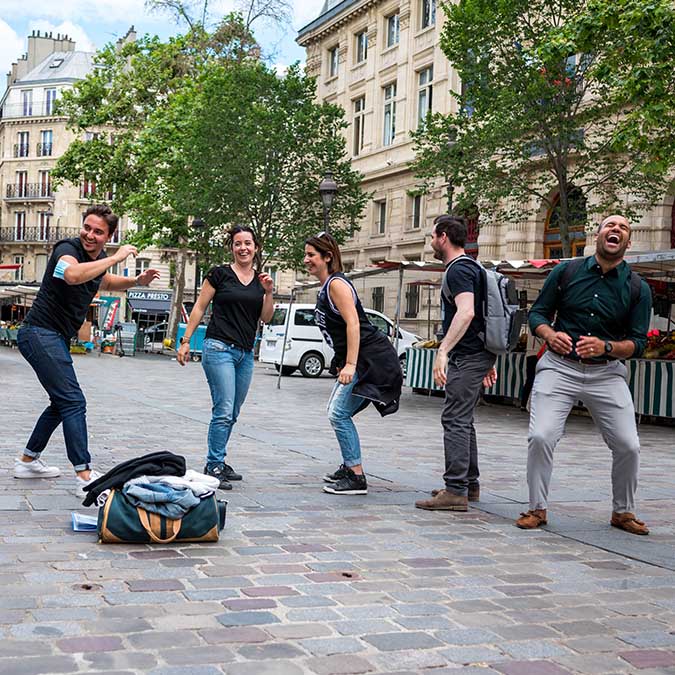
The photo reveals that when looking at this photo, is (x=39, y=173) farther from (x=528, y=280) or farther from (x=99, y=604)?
(x=99, y=604)

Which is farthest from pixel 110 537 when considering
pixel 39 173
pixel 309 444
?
pixel 39 173

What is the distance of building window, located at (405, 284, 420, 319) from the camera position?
36.6 metres

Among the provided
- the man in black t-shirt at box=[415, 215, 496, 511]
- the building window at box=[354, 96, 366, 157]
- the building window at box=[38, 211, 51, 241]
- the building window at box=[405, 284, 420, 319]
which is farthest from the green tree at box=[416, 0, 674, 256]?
the building window at box=[38, 211, 51, 241]

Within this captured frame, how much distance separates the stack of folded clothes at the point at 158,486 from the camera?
5.38m

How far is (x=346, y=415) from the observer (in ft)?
23.8

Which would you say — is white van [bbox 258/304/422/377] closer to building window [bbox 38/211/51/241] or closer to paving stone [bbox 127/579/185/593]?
paving stone [bbox 127/579/185/593]

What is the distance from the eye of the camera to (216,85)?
119 feet

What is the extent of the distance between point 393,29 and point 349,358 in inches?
1431

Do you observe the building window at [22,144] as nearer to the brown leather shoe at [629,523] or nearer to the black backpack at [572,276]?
the black backpack at [572,276]

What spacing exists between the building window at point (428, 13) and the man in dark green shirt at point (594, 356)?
33607 mm

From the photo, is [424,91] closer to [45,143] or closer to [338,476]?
[338,476]

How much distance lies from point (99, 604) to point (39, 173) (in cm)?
7572

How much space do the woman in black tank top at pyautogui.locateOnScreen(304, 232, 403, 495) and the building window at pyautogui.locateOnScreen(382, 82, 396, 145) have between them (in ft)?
111

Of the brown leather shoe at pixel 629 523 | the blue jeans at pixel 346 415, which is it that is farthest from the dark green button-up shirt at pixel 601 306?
the blue jeans at pixel 346 415
